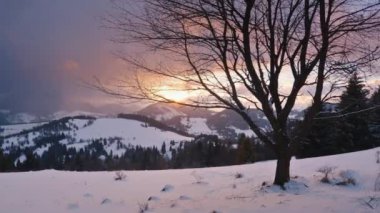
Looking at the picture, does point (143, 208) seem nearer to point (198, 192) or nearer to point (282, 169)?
point (198, 192)

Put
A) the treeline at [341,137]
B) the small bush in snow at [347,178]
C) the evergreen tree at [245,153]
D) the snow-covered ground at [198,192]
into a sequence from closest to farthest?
the snow-covered ground at [198,192] < the small bush in snow at [347,178] < the treeline at [341,137] < the evergreen tree at [245,153]

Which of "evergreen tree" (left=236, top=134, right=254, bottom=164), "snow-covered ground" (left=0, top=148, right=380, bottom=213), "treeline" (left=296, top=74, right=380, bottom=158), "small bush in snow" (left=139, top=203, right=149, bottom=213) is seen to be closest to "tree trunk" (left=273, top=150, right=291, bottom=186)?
"snow-covered ground" (left=0, top=148, right=380, bottom=213)

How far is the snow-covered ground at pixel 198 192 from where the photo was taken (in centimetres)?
734

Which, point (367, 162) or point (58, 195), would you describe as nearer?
point (58, 195)

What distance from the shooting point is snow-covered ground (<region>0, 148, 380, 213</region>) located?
24.1 ft

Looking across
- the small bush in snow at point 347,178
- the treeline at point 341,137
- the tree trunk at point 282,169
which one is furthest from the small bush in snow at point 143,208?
the treeline at point 341,137

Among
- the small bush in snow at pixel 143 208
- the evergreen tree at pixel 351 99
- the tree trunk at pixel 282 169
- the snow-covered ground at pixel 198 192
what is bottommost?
the small bush in snow at pixel 143 208

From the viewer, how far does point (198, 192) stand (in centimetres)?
910

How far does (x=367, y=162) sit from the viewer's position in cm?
Answer: 1105

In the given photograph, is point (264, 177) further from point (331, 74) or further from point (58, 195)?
point (58, 195)

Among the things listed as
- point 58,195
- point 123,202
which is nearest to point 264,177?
point 123,202

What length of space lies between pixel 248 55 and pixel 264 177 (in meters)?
3.39

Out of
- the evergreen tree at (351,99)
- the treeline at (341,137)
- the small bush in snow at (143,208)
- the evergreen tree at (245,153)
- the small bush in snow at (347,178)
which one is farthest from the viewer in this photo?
the evergreen tree at (245,153)

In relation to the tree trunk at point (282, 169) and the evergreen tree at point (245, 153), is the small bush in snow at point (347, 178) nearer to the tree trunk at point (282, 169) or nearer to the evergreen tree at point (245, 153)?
the tree trunk at point (282, 169)
